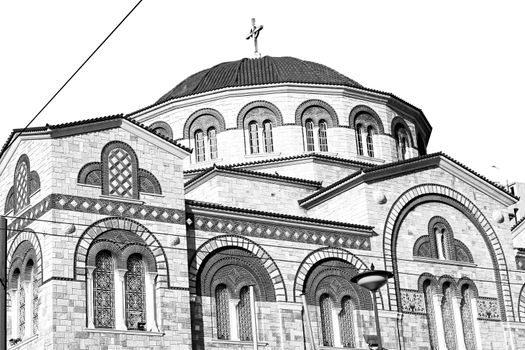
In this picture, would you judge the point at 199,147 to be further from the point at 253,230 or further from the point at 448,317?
the point at 448,317

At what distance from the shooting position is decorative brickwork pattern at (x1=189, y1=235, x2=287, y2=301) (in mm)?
28141

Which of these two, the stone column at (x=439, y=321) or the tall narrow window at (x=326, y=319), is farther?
the stone column at (x=439, y=321)

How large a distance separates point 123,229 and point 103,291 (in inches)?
71.3

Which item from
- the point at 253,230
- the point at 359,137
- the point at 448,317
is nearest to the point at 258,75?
the point at 359,137

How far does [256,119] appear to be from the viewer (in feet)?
127

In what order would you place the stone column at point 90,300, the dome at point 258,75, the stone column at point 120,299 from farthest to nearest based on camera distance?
the dome at point 258,75 < the stone column at point 120,299 < the stone column at point 90,300

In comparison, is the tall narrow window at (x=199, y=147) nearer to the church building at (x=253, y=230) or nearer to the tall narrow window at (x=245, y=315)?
the church building at (x=253, y=230)

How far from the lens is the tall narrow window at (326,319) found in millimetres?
29984

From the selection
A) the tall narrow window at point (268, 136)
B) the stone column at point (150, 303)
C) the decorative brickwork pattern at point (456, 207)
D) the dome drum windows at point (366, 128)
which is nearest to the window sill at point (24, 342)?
the stone column at point (150, 303)

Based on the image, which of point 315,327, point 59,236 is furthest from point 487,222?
point 59,236

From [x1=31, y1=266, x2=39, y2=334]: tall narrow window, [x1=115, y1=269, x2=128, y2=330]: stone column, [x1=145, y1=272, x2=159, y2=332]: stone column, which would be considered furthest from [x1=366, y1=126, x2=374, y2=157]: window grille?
[x1=31, y1=266, x2=39, y2=334]: tall narrow window

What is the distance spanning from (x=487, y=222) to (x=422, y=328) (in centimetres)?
530

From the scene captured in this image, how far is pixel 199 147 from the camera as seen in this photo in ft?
128

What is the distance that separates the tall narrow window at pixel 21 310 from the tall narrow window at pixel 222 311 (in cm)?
538
